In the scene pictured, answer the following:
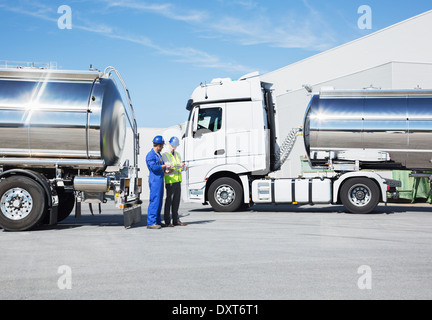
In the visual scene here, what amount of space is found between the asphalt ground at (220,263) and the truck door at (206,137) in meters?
3.90

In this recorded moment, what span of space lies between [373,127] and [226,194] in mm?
4463

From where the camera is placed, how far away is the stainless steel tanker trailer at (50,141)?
31.7ft

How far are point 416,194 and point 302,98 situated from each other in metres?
14.5

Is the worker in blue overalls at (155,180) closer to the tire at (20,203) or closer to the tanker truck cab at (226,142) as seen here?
the tire at (20,203)

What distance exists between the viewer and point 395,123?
43.3ft

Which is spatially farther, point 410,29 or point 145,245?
point 410,29

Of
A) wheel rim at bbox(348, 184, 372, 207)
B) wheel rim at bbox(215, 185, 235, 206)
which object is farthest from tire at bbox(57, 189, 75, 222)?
wheel rim at bbox(348, 184, 372, 207)

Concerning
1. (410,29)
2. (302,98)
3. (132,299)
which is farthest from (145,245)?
(410,29)

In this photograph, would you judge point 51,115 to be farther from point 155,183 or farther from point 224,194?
point 224,194

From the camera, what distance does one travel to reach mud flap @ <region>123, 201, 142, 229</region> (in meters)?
10.1

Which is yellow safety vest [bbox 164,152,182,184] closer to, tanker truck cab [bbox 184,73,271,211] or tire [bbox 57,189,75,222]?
tire [bbox 57,189,75,222]

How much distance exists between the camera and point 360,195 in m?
13.6

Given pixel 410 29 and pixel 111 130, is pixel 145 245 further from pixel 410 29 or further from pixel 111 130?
pixel 410 29
